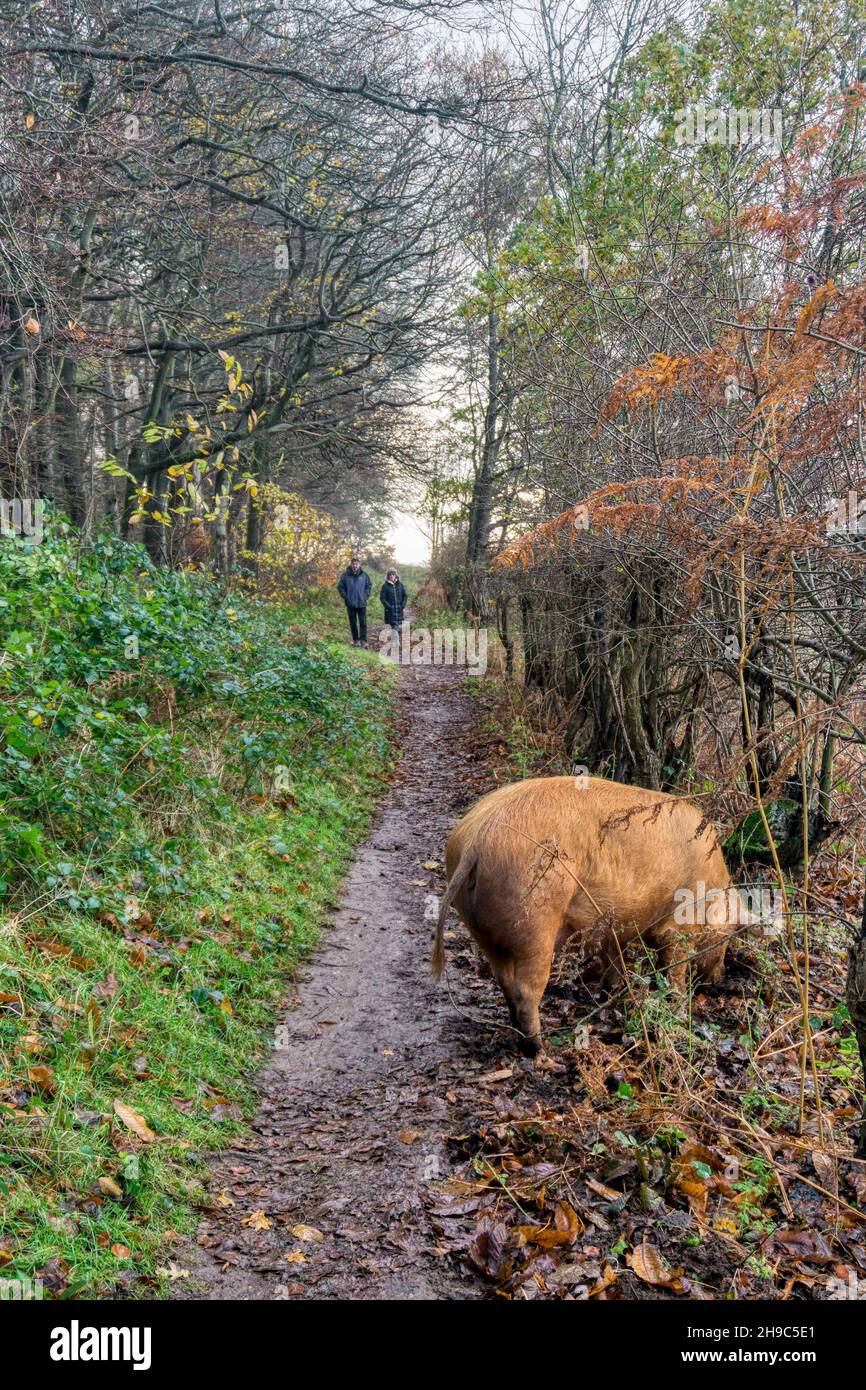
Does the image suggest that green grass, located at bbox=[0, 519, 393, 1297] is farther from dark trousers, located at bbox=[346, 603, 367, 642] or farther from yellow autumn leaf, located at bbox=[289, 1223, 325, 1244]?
dark trousers, located at bbox=[346, 603, 367, 642]

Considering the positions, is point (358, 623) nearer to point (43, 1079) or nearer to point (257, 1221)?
point (43, 1079)

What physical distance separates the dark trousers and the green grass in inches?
414

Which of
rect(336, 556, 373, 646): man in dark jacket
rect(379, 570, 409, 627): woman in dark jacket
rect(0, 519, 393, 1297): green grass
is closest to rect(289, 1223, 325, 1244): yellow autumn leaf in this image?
rect(0, 519, 393, 1297): green grass

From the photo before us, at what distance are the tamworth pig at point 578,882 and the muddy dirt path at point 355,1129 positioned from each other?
717mm

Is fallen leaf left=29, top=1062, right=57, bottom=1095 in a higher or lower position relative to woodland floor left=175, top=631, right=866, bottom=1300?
higher

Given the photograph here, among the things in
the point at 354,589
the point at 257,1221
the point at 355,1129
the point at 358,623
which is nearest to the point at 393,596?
the point at 358,623

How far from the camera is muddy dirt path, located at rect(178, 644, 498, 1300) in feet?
10.6

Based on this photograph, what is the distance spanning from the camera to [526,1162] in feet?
12.3

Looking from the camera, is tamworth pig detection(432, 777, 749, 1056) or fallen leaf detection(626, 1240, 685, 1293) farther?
tamworth pig detection(432, 777, 749, 1056)

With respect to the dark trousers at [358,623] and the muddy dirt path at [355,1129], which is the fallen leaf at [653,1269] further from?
the dark trousers at [358,623]

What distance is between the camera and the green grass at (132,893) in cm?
334

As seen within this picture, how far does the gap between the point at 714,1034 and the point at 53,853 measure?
12.8ft

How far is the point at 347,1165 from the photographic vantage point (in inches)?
153
